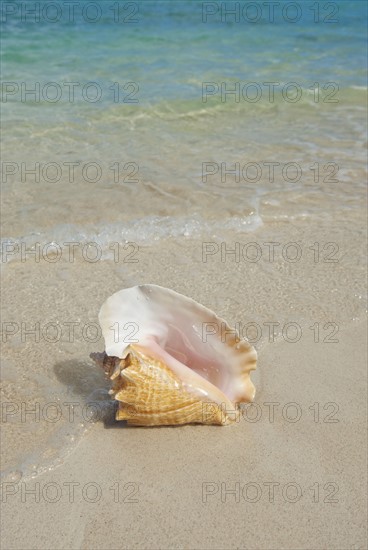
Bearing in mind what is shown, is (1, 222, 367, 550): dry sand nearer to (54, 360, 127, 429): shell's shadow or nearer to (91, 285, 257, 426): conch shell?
(54, 360, 127, 429): shell's shadow

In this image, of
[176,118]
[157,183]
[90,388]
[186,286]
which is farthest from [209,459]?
[176,118]

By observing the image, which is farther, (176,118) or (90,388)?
(176,118)

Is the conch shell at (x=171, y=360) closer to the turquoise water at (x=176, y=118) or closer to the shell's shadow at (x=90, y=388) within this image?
the shell's shadow at (x=90, y=388)

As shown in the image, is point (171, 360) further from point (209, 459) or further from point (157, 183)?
point (157, 183)

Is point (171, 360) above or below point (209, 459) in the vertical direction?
above

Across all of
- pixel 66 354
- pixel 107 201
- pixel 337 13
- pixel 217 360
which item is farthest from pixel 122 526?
pixel 337 13

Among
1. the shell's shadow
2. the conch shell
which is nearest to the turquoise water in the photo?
the shell's shadow

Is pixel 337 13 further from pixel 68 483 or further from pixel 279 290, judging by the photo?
pixel 68 483
